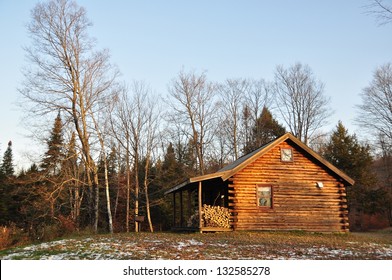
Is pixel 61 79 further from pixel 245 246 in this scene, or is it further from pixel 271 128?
pixel 271 128

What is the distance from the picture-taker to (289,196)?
66.4 feet

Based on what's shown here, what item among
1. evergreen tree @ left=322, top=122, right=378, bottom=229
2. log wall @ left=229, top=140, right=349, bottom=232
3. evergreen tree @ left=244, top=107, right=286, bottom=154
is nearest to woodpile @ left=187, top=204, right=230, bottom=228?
log wall @ left=229, top=140, right=349, bottom=232

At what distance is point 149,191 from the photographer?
39094mm

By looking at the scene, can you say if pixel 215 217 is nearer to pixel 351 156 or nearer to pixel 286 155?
pixel 286 155

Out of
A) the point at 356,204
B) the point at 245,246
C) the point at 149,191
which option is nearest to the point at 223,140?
the point at 149,191

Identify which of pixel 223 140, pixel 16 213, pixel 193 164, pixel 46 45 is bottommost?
pixel 16 213

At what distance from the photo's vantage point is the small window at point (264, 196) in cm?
2002

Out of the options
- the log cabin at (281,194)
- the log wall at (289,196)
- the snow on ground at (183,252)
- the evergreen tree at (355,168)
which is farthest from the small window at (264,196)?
the evergreen tree at (355,168)

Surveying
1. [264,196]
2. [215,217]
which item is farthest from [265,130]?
[215,217]

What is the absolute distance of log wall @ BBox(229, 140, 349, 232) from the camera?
19.6 metres

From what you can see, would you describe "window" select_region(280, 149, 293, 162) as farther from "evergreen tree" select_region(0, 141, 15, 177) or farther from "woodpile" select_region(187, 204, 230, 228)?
Result: "evergreen tree" select_region(0, 141, 15, 177)

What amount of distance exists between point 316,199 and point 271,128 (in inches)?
858

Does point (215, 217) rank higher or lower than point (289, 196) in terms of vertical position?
lower

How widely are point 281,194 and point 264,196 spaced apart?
3.28ft
